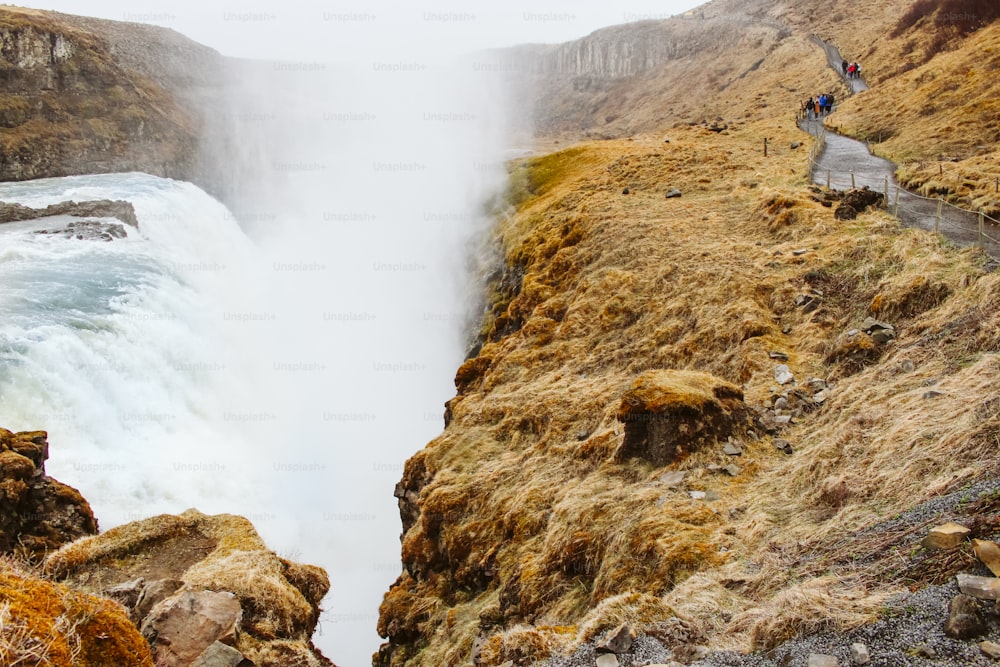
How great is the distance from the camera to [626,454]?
13297 millimetres

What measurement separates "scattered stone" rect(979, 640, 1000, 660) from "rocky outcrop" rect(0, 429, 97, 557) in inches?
611

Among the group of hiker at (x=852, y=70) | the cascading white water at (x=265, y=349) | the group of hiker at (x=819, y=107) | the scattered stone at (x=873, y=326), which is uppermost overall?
the group of hiker at (x=852, y=70)

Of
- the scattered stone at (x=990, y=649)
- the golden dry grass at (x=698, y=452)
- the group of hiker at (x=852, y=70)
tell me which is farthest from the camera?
the group of hiker at (x=852, y=70)

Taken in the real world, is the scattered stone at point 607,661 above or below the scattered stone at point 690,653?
below

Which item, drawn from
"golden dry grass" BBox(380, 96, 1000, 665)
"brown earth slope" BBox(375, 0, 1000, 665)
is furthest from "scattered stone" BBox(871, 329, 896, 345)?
"golden dry grass" BBox(380, 96, 1000, 665)

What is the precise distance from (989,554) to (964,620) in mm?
858

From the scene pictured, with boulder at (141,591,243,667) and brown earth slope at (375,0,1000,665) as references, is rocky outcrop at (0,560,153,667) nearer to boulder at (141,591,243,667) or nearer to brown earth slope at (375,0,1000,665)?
boulder at (141,591,243,667)

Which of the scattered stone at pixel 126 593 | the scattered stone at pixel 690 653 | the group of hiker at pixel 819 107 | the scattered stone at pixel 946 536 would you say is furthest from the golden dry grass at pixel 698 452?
the group of hiker at pixel 819 107

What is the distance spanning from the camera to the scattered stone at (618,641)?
7387 millimetres

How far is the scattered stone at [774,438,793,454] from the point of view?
11695 mm

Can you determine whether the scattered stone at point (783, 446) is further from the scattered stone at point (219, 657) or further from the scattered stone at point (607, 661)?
the scattered stone at point (219, 657)

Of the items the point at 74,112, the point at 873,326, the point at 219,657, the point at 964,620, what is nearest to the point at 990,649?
the point at 964,620

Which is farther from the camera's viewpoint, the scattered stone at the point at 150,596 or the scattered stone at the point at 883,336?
the scattered stone at the point at 883,336

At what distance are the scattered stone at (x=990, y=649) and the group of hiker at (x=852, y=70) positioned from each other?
5586 centimetres
